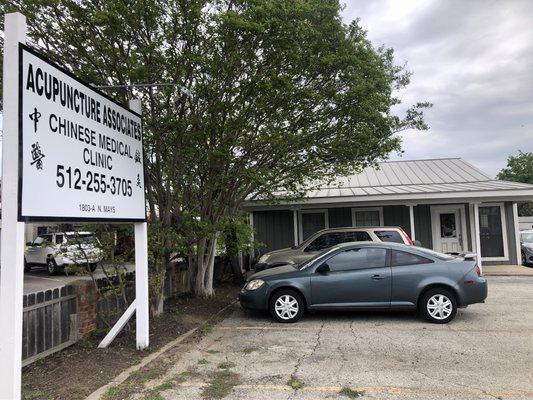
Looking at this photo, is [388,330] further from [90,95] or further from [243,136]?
[90,95]

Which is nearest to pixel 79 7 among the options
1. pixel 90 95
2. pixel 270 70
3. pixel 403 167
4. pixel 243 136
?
pixel 90 95

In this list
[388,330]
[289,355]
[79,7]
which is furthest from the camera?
[388,330]

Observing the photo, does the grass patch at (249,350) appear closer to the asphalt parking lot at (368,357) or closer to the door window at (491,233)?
the asphalt parking lot at (368,357)

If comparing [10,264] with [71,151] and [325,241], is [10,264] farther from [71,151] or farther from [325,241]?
[325,241]

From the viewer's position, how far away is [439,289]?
793 centimetres

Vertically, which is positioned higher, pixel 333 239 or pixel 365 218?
pixel 365 218

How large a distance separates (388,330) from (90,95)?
5.91 metres

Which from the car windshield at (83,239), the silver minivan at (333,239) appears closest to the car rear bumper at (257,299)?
the car windshield at (83,239)

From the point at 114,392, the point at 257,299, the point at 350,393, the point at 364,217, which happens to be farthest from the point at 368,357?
the point at 364,217

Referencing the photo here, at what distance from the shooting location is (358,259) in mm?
8328

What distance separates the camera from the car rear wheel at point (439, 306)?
785 cm

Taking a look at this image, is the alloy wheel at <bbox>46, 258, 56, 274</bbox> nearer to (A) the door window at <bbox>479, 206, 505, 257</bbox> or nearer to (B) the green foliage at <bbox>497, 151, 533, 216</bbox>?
(A) the door window at <bbox>479, 206, 505, 257</bbox>

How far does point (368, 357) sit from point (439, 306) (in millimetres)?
2509

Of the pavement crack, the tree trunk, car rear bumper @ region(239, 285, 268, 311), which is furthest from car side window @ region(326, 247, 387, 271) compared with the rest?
the tree trunk
